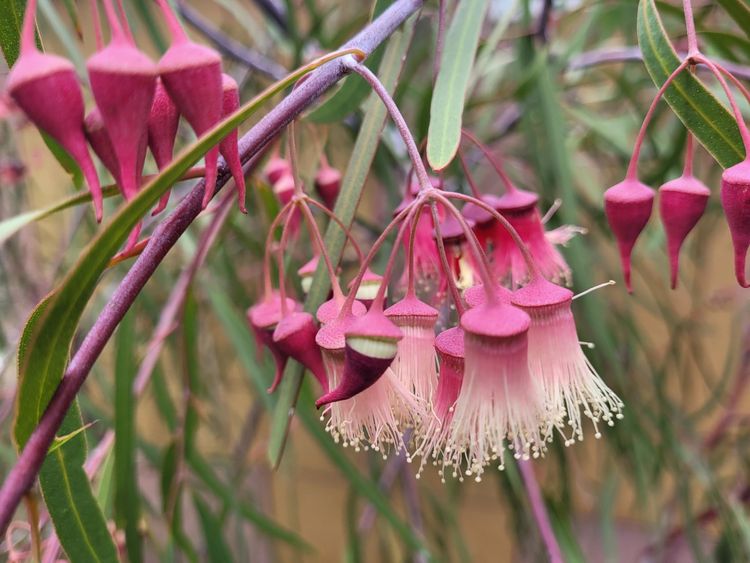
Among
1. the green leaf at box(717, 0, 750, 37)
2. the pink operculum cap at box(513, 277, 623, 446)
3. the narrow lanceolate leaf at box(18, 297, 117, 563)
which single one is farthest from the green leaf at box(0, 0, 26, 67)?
the green leaf at box(717, 0, 750, 37)

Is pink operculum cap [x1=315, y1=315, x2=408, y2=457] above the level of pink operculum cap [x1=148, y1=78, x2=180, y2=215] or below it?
below

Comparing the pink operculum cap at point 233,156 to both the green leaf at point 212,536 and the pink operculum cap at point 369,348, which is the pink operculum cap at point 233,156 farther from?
the green leaf at point 212,536

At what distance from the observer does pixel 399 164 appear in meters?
0.91

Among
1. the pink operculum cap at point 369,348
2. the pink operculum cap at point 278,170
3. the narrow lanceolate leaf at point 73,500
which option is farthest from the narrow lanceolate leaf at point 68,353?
the pink operculum cap at point 278,170

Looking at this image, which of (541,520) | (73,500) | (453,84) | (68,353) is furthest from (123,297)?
(541,520)

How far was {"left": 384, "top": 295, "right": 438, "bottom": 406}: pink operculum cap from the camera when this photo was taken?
409 millimetres

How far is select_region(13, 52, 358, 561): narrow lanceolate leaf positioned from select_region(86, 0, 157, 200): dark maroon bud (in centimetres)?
2

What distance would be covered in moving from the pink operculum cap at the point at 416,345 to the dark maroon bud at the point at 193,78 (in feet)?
0.48

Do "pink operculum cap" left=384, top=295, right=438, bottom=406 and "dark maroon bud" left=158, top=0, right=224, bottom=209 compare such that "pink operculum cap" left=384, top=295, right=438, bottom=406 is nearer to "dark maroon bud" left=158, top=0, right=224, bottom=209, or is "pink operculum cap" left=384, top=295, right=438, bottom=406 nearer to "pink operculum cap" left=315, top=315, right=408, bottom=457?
"pink operculum cap" left=315, top=315, right=408, bottom=457

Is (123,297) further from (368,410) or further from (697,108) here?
(697,108)

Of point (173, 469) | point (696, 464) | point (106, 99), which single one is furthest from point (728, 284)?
point (106, 99)

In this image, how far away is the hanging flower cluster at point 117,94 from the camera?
29 cm

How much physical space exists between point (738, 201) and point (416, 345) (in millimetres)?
180

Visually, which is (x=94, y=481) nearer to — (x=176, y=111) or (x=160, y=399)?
(x=160, y=399)
